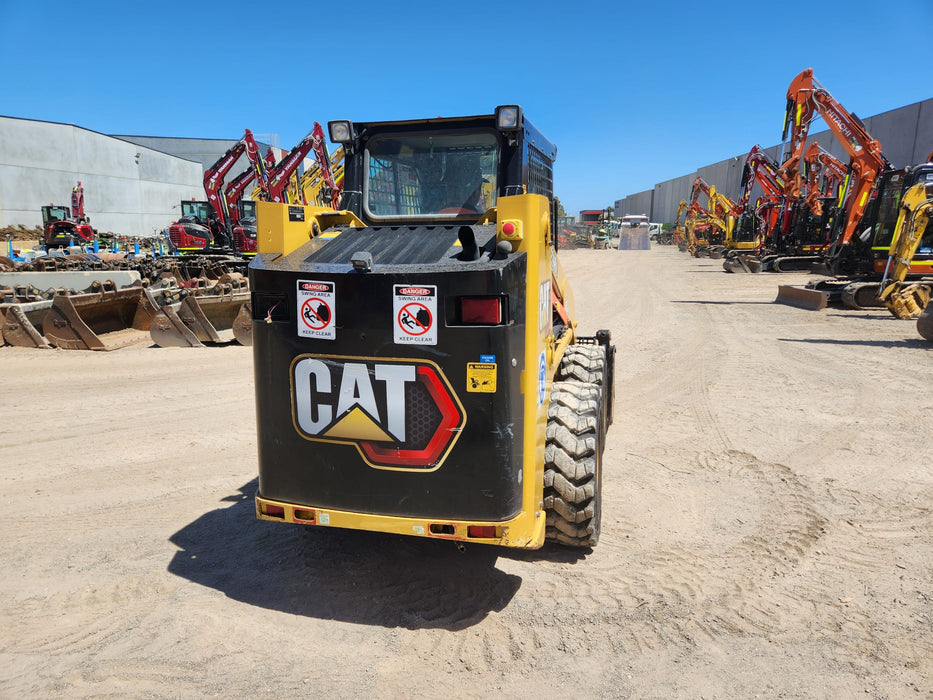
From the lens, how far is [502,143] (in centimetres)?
397

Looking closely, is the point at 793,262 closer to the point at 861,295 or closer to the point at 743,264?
the point at 743,264

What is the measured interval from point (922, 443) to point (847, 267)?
39.8 feet

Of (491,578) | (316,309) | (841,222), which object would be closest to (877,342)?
(841,222)

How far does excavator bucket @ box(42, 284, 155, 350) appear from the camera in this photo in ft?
30.7

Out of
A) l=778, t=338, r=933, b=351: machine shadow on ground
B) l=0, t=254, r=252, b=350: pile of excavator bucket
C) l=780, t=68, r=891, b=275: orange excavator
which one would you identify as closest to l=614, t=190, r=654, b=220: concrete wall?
l=780, t=68, r=891, b=275: orange excavator

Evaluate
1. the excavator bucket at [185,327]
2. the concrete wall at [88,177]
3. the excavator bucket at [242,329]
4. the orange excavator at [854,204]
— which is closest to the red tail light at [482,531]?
the excavator bucket at [242,329]

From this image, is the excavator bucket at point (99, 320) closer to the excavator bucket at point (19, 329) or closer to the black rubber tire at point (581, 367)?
the excavator bucket at point (19, 329)

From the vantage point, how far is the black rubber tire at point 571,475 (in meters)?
3.23

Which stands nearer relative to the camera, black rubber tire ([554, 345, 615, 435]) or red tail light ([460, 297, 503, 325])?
red tail light ([460, 297, 503, 325])

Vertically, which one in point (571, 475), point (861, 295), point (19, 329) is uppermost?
point (861, 295)

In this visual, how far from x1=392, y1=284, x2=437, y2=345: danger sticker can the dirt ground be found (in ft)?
4.73

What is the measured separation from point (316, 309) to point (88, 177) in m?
50.4

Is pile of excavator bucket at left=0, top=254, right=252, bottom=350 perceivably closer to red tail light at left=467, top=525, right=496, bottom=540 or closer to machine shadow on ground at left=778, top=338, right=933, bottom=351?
red tail light at left=467, top=525, right=496, bottom=540

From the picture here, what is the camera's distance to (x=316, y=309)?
2879mm
